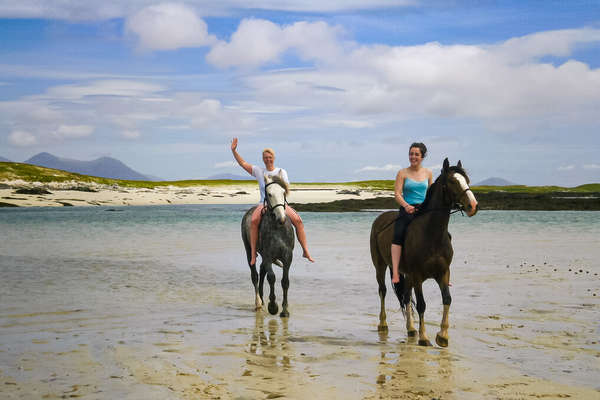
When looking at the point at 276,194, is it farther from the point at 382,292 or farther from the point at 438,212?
the point at 438,212

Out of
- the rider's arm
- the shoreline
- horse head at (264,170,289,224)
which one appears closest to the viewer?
the rider's arm

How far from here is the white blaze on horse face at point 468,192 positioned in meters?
7.36

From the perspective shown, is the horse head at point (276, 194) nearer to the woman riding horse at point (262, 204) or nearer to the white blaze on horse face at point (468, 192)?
the woman riding horse at point (262, 204)

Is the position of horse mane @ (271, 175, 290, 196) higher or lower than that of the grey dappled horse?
higher

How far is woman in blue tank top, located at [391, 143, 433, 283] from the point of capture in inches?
334

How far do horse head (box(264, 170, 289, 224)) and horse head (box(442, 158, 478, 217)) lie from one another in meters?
3.28

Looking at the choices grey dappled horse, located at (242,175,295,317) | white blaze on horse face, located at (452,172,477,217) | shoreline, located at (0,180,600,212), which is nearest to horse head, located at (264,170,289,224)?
grey dappled horse, located at (242,175,295,317)

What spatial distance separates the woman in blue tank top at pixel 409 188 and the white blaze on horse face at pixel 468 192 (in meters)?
0.87

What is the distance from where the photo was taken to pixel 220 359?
715 cm

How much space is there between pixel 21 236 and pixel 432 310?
987 inches

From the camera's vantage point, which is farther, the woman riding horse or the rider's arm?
the woman riding horse

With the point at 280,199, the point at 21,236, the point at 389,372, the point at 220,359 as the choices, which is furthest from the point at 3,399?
the point at 21,236

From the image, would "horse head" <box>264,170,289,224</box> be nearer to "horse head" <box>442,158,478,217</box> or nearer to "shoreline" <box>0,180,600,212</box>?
"horse head" <box>442,158,478,217</box>

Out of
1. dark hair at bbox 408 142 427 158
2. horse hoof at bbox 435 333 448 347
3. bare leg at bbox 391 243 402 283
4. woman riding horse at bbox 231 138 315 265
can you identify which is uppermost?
dark hair at bbox 408 142 427 158
